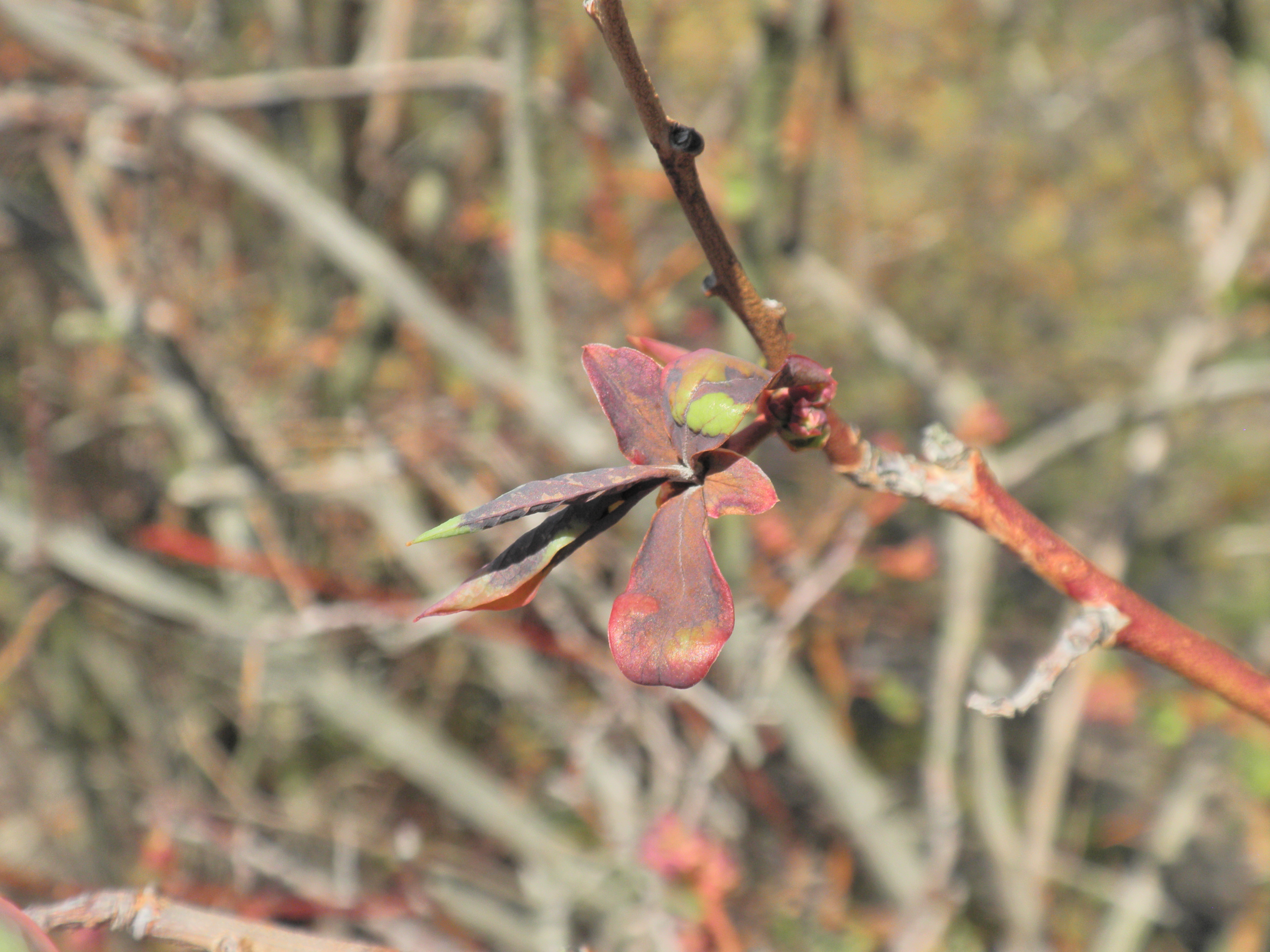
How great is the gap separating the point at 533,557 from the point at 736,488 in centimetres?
8

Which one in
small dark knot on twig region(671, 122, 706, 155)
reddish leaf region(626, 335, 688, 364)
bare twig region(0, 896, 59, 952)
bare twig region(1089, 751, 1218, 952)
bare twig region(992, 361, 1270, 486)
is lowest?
bare twig region(0, 896, 59, 952)

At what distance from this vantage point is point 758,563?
168 centimetres

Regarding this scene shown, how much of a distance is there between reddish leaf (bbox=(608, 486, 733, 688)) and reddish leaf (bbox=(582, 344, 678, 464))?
0.03m

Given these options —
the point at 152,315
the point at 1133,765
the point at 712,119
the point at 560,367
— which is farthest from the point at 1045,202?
the point at 152,315

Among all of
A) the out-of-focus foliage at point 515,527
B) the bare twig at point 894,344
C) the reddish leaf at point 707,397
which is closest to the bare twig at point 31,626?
the out-of-focus foliage at point 515,527

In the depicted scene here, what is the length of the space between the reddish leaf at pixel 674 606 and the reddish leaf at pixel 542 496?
2 centimetres

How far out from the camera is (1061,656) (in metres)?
0.42

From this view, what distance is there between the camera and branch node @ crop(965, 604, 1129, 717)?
39cm

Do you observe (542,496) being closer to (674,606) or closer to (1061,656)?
(674,606)

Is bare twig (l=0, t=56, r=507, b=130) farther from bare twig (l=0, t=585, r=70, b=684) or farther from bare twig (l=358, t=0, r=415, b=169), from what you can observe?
bare twig (l=0, t=585, r=70, b=684)

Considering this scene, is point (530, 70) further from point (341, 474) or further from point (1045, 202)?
point (1045, 202)

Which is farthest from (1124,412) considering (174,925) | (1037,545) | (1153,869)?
(174,925)

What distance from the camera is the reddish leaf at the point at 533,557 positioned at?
13.7 inches

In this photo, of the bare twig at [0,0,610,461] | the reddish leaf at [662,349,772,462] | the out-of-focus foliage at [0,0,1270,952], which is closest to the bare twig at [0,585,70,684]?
the out-of-focus foliage at [0,0,1270,952]
